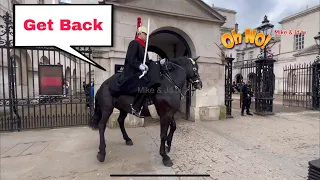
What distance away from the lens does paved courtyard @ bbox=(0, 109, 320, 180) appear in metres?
3.40

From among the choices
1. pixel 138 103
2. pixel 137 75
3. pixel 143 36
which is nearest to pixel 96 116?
pixel 138 103

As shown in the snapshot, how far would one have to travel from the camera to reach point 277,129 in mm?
6578

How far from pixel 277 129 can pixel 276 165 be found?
3437 mm

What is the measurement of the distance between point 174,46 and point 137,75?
22.0ft

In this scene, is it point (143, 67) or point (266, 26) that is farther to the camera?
point (266, 26)

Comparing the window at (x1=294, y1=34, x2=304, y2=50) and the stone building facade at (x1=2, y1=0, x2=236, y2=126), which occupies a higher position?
the window at (x1=294, y1=34, x2=304, y2=50)

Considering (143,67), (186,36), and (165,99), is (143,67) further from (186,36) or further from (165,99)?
(186,36)

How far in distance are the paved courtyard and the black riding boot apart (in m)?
1.08

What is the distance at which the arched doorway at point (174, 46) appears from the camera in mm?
7531

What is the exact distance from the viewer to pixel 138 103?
12.6 ft

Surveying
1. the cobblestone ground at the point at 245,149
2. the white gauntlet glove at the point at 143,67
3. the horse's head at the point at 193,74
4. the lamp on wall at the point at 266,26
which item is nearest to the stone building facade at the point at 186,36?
the cobblestone ground at the point at 245,149

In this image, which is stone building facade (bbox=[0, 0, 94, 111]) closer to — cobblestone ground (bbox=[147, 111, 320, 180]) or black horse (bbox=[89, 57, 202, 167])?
black horse (bbox=[89, 57, 202, 167])

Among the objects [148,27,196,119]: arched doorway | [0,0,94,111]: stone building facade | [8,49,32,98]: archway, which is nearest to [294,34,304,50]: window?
[148,27,196,119]: arched doorway

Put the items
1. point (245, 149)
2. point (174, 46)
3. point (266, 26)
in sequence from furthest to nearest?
1. point (174, 46)
2. point (266, 26)
3. point (245, 149)
